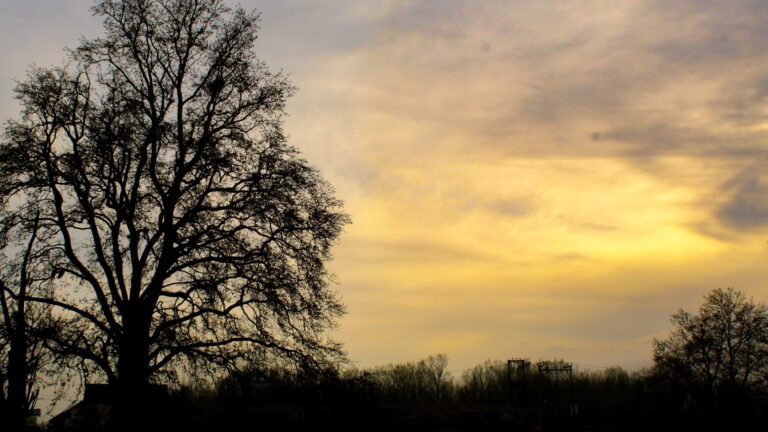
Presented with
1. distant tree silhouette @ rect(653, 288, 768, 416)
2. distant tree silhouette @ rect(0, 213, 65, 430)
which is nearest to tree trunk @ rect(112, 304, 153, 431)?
distant tree silhouette @ rect(0, 213, 65, 430)

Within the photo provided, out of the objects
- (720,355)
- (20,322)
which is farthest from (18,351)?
(720,355)

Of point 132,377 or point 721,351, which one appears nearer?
point 132,377

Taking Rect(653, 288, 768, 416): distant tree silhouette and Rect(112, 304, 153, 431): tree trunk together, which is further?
Rect(653, 288, 768, 416): distant tree silhouette

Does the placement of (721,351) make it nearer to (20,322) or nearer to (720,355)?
(720,355)

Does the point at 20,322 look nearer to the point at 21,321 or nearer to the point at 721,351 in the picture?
the point at 21,321

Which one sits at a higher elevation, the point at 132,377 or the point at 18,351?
the point at 18,351

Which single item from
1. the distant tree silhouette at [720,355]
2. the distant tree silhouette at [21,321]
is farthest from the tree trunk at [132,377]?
the distant tree silhouette at [720,355]

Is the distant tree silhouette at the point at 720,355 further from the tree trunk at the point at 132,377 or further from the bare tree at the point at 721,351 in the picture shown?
the tree trunk at the point at 132,377

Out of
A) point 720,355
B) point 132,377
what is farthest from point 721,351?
point 132,377

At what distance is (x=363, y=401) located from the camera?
73.5 feet

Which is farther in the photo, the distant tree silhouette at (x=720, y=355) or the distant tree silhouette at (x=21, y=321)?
the distant tree silhouette at (x=720, y=355)

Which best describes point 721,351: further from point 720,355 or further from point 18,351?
point 18,351

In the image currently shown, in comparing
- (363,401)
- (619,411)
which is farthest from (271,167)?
(619,411)

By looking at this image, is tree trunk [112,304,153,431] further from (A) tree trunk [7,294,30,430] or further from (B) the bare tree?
(B) the bare tree
